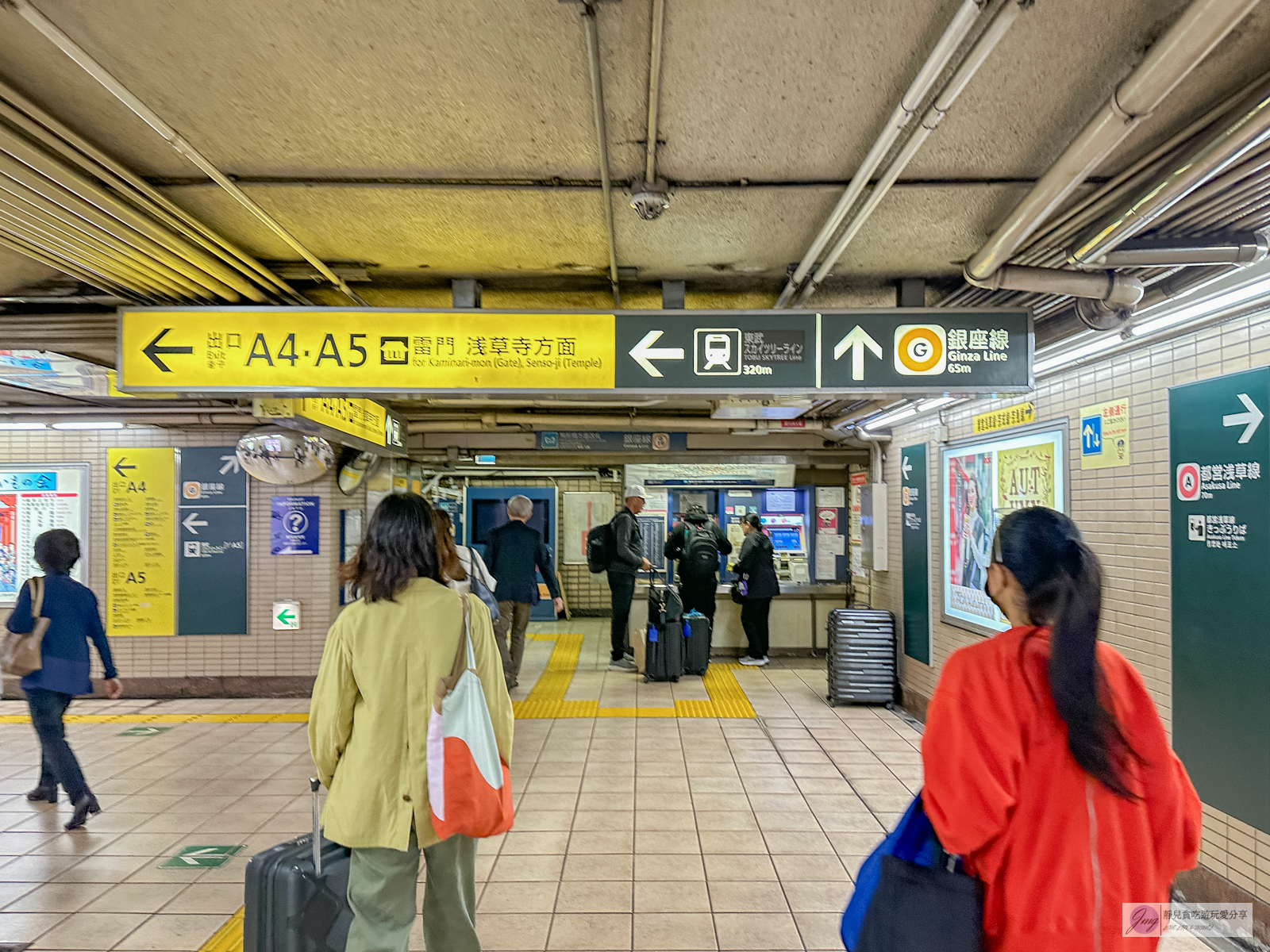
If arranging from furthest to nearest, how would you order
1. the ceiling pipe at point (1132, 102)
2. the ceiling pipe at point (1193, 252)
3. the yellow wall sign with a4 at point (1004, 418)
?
the yellow wall sign with a4 at point (1004, 418) → the ceiling pipe at point (1193, 252) → the ceiling pipe at point (1132, 102)

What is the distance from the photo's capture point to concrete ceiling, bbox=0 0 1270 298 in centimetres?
199

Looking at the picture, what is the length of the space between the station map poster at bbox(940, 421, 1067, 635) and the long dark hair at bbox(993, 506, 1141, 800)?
3292 mm

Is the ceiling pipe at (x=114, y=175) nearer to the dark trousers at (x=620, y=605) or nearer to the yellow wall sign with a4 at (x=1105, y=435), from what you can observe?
the yellow wall sign with a4 at (x=1105, y=435)

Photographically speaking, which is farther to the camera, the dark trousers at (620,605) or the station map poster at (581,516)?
the station map poster at (581,516)

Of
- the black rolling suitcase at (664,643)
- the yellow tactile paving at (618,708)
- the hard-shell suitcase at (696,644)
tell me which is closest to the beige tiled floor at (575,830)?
the yellow tactile paving at (618,708)

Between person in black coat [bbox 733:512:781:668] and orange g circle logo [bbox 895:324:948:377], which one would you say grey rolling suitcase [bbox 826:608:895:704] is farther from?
orange g circle logo [bbox 895:324:948:377]

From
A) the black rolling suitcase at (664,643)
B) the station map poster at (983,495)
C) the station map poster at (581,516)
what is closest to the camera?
the station map poster at (983,495)

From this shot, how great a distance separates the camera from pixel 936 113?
217 centimetres

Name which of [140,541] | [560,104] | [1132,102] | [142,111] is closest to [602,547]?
[140,541]

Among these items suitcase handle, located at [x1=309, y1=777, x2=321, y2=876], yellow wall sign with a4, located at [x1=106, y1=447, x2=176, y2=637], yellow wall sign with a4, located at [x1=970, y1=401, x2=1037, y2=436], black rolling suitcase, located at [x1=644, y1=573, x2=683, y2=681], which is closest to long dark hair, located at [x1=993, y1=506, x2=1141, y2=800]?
suitcase handle, located at [x1=309, y1=777, x2=321, y2=876]

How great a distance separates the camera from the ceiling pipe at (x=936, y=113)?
70.0 inches

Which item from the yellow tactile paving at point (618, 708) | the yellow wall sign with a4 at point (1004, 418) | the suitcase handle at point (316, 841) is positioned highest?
the yellow wall sign with a4 at point (1004, 418)

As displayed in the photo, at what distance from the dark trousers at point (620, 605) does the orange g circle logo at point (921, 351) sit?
17.3 ft

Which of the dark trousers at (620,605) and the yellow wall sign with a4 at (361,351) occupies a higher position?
the yellow wall sign with a4 at (361,351)
